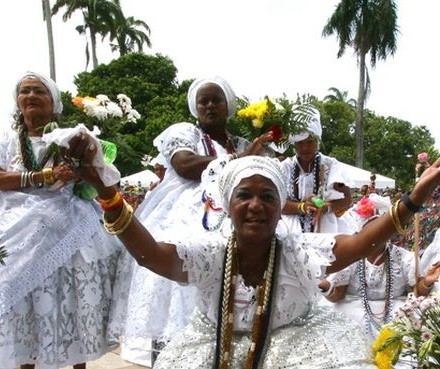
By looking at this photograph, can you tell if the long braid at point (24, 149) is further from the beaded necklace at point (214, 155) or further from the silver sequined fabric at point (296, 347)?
the silver sequined fabric at point (296, 347)

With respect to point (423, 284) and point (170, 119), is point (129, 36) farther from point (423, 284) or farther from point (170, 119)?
point (423, 284)

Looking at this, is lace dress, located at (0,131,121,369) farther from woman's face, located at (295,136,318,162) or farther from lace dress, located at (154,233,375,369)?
woman's face, located at (295,136,318,162)

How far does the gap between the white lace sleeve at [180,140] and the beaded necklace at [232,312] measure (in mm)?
1478

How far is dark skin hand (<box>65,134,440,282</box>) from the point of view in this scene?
2707 millimetres

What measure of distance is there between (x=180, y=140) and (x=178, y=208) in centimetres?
47

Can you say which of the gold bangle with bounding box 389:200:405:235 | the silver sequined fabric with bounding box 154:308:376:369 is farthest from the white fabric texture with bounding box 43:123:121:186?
the gold bangle with bounding box 389:200:405:235

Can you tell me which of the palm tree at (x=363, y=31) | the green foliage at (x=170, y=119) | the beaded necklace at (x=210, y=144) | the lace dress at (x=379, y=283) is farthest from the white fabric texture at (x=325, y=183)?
the palm tree at (x=363, y=31)

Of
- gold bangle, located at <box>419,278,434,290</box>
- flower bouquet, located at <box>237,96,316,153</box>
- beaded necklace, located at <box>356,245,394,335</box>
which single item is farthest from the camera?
beaded necklace, located at <box>356,245,394,335</box>

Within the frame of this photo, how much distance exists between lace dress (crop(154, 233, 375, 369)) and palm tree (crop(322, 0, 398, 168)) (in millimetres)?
28472

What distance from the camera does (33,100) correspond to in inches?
175

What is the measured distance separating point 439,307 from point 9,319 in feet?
8.76

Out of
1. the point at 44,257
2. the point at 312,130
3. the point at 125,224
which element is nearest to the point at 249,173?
the point at 125,224

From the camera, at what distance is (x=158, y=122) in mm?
27609

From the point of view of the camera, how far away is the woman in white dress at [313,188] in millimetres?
5129
